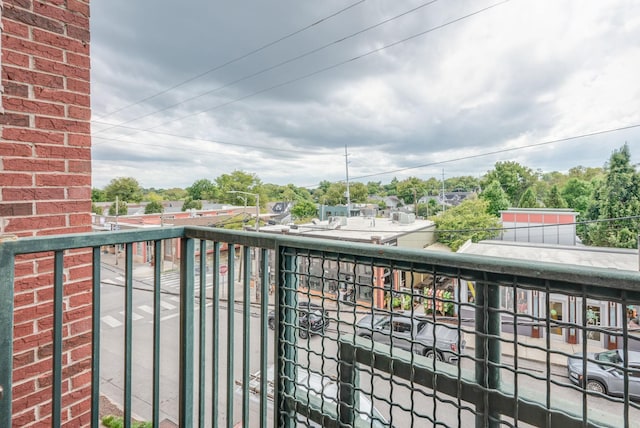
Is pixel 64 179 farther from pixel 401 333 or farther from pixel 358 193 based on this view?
pixel 358 193

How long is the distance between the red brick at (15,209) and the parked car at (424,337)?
1.28 meters

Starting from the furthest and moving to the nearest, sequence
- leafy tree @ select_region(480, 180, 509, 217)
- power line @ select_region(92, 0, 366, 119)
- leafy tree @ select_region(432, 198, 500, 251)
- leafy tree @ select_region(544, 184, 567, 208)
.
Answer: leafy tree @ select_region(480, 180, 509, 217) → leafy tree @ select_region(544, 184, 567, 208) → leafy tree @ select_region(432, 198, 500, 251) → power line @ select_region(92, 0, 366, 119)

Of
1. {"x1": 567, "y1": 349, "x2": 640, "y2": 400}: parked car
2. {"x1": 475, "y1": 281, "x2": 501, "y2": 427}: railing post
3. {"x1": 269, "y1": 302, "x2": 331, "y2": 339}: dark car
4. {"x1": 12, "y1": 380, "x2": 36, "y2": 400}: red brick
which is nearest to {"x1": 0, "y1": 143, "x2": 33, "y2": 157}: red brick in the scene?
{"x1": 12, "y1": 380, "x2": 36, "y2": 400}: red brick

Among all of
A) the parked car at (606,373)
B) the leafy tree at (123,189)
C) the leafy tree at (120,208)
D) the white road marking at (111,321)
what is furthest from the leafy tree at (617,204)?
the leafy tree at (120,208)

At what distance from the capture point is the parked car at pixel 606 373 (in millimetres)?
528

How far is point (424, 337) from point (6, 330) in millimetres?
1081

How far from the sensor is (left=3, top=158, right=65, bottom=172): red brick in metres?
1.17

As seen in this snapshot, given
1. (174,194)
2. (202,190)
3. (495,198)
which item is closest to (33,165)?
(174,194)

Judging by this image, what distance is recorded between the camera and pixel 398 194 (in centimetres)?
2770

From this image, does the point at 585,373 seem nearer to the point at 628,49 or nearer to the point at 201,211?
the point at 201,211

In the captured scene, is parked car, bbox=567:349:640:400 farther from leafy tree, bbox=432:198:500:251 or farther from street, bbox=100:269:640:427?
leafy tree, bbox=432:198:500:251

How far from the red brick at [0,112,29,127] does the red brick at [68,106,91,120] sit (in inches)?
6.1

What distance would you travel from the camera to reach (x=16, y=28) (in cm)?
119

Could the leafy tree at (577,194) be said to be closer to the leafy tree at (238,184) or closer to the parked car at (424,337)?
the leafy tree at (238,184)
